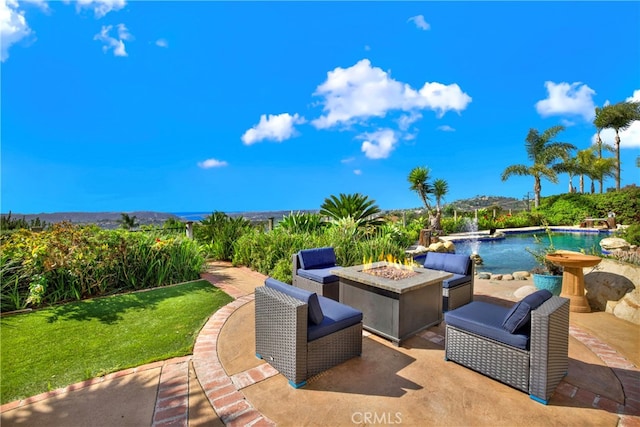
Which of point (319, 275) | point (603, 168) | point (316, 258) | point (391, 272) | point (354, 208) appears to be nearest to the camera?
point (391, 272)

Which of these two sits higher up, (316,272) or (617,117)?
(617,117)

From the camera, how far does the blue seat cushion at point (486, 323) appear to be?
2.24 meters

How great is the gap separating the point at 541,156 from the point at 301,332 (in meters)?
27.8

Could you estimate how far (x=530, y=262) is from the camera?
28.5 ft

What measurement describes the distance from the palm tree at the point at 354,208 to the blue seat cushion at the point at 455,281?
15.0 ft

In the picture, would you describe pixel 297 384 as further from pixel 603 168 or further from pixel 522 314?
pixel 603 168

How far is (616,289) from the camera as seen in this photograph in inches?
160

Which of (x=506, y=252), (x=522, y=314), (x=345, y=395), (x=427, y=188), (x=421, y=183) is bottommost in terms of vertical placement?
(x=506, y=252)

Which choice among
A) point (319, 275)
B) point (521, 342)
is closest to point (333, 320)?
point (521, 342)

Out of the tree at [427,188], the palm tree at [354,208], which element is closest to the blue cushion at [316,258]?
the palm tree at [354,208]

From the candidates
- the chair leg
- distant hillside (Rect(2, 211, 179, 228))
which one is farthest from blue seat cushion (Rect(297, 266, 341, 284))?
distant hillside (Rect(2, 211, 179, 228))

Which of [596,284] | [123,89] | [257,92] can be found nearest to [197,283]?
[596,284]

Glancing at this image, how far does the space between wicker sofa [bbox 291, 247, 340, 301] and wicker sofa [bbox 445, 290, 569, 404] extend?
1.93m

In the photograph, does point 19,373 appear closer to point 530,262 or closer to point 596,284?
point 596,284
